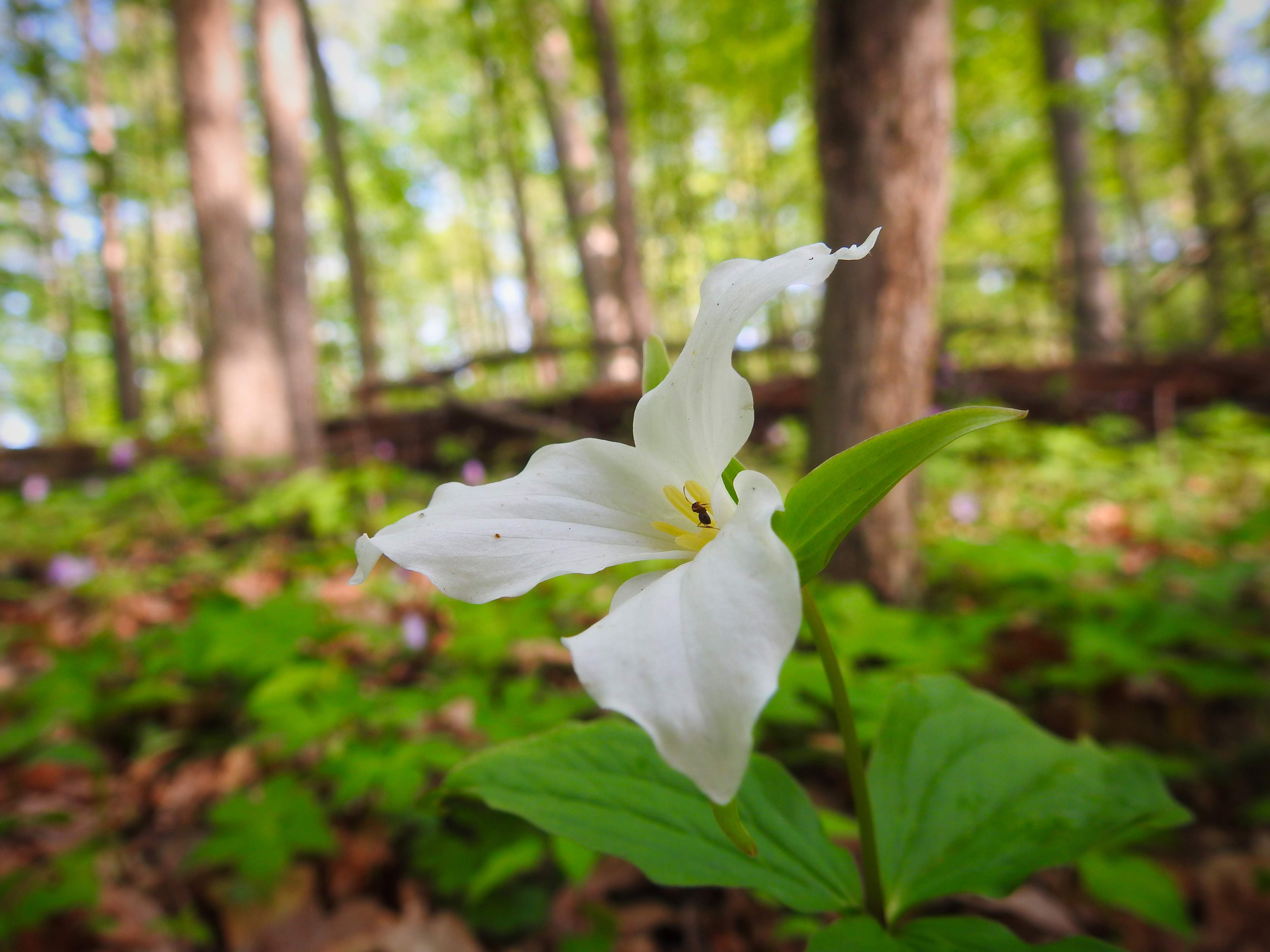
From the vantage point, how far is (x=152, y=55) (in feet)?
44.2

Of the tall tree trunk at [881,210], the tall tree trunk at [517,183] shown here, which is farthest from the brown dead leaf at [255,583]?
the tall tree trunk at [517,183]

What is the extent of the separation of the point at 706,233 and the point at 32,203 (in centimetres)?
1348

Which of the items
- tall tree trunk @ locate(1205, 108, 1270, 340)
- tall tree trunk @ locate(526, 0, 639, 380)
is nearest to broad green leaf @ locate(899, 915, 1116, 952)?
tall tree trunk @ locate(1205, 108, 1270, 340)

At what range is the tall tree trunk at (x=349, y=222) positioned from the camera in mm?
8297

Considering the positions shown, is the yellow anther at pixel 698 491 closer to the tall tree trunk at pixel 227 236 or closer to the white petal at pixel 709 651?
the white petal at pixel 709 651

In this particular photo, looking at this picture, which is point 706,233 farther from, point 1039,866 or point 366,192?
point 1039,866

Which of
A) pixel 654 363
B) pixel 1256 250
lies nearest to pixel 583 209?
pixel 1256 250

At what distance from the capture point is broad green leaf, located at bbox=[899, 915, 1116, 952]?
59 cm

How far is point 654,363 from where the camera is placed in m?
0.67

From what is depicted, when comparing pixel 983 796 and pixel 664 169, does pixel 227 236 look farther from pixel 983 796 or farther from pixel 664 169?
pixel 983 796

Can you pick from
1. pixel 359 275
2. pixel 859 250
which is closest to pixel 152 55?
pixel 359 275

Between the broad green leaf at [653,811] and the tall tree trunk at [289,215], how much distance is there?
4.63 m

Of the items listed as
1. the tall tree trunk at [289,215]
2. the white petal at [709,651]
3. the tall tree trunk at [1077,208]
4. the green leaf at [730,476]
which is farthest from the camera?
the tall tree trunk at [1077,208]

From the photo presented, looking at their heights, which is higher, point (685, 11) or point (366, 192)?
point (366, 192)
